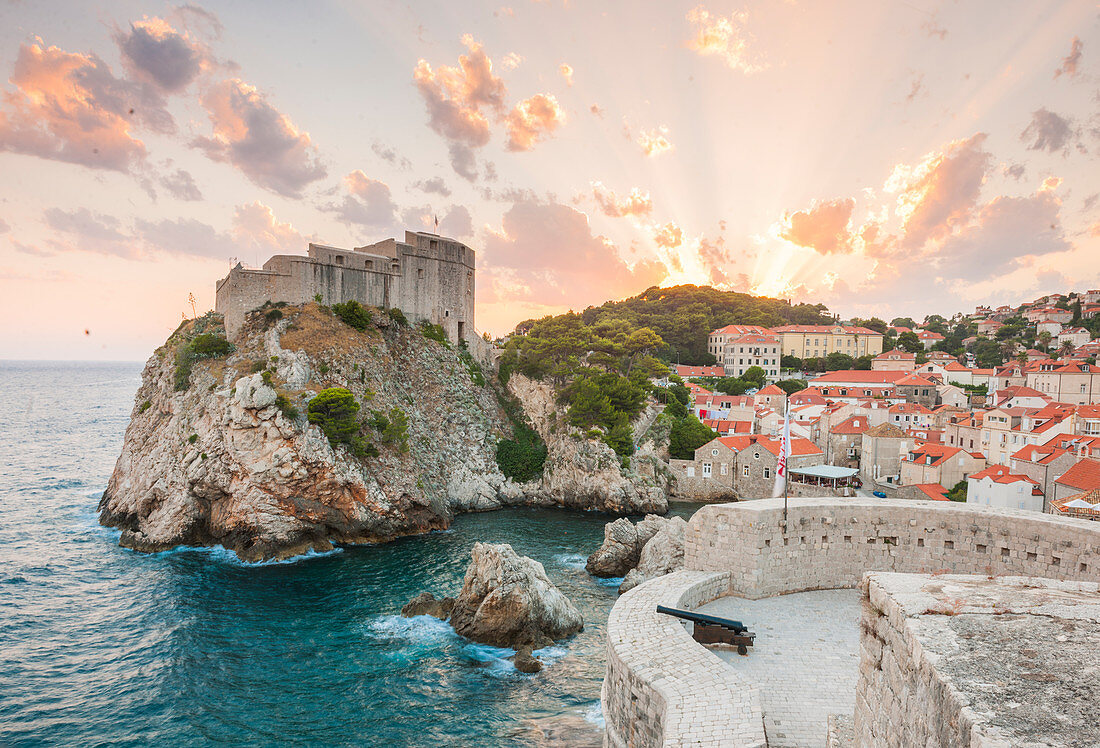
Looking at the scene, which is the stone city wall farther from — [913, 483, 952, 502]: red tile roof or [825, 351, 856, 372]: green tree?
[825, 351, 856, 372]: green tree

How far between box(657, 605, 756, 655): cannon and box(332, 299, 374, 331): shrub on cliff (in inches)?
1068

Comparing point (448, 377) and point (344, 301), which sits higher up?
point (344, 301)

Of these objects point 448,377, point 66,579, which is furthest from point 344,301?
point 66,579

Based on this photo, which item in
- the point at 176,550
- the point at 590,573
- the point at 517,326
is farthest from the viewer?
the point at 517,326

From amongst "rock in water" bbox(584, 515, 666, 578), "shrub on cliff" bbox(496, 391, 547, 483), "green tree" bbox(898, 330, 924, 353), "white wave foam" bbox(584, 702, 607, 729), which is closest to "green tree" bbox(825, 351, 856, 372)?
"green tree" bbox(898, 330, 924, 353)

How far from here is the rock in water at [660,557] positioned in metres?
18.7

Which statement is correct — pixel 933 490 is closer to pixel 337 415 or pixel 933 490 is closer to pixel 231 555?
pixel 337 415

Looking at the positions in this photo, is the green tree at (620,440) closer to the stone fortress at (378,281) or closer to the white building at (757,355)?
the stone fortress at (378,281)

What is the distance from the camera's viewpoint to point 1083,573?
866 centimetres

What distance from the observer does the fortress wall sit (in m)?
9.70

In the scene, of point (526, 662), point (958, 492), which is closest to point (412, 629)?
point (526, 662)

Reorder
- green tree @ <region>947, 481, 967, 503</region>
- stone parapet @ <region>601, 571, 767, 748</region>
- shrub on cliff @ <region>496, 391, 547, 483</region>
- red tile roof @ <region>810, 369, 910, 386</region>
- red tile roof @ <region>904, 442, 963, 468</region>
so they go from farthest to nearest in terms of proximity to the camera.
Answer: red tile roof @ <region>810, 369, 910, 386</region> < shrub on cliff @ <region>496, 391, 547, 483</region> < red tile roof @ <region>904, 442, 963, 468</region> < green tree @ <region>947, 481, 967, 503</region> < stone parapet @ <region>601, 571, 767, 748</region>

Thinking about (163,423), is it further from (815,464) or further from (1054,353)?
(1054,353)

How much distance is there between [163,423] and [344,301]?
11489 mm
